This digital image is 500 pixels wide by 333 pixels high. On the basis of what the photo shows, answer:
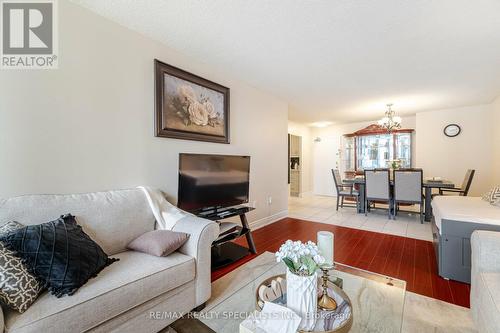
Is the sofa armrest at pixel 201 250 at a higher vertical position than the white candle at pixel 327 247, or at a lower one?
lower

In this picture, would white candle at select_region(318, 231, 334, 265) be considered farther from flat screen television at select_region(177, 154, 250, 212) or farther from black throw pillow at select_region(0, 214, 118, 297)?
flat screen television at select_region(177, 154, 250, 212)

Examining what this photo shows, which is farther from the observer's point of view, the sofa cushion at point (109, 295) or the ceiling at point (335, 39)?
the ceiling at point (335, 39)

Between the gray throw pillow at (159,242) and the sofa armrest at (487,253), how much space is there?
6.41 feet

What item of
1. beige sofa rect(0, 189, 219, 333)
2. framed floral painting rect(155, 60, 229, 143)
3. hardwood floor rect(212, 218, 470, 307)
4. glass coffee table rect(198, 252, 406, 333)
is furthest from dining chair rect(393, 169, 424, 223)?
beige sofa rect(0, 189, 219, 333)

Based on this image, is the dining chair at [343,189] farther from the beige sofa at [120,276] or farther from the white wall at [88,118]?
the beige sofa at [120,276]

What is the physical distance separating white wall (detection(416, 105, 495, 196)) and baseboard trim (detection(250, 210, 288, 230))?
382cm

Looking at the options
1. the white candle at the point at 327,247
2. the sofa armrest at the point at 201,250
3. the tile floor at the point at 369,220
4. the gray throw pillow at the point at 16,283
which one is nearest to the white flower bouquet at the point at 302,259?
the white candle at the point at 327,247

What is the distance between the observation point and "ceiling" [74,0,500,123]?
5.79 ft

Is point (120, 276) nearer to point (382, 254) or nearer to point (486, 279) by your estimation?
point (486, 279)

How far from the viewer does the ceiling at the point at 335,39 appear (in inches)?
69.4

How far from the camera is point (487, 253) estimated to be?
1.36 m

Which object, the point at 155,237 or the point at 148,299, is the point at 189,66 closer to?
the point at 155,237

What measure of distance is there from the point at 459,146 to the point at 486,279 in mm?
5056

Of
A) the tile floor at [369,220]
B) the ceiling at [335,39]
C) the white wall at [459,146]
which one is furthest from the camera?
the white wall at [459,146]
